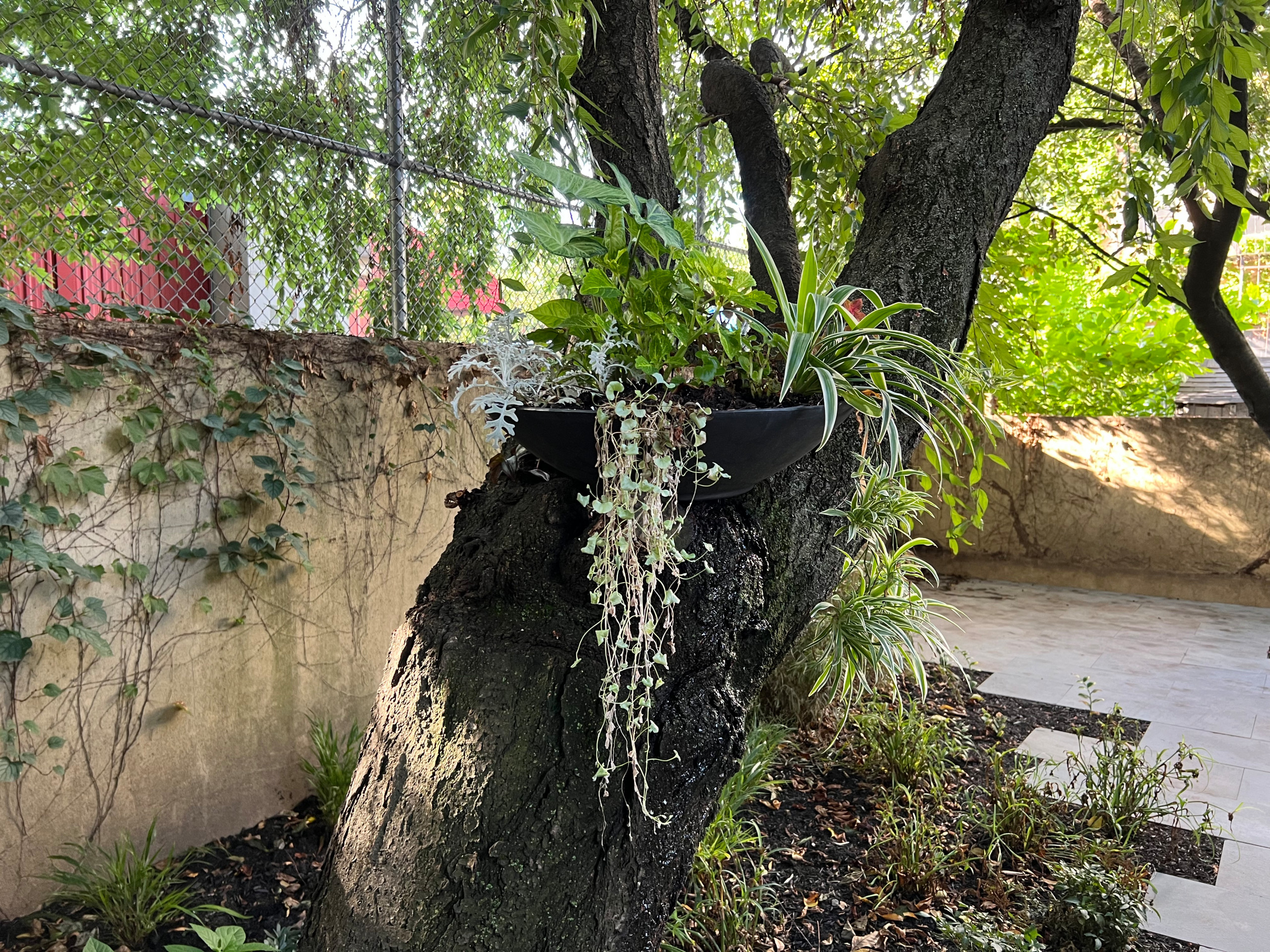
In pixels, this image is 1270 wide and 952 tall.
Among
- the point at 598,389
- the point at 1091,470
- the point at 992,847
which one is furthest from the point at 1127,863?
the point at 1091,470

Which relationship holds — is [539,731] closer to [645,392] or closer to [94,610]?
[645,392]

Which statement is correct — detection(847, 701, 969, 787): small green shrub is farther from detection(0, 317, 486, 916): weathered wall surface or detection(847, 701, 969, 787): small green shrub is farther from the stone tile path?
detection(0, 317, 486, 916): weathered wall surface

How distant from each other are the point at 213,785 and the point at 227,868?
229 millimetres

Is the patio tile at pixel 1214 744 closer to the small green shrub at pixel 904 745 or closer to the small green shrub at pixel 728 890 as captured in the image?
the small green shrub at pixel 904 745

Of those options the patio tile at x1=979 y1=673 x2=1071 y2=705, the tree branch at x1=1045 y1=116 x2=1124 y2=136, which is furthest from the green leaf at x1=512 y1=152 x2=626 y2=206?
the patio tile at x1=979 y1=673 x2=1071 y2=705

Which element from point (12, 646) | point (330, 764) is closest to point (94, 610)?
point (12, 646)

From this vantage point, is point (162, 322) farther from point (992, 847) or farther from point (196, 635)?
point (992, 847)

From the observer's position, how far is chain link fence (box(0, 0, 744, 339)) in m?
1.99

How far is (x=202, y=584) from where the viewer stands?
222cm

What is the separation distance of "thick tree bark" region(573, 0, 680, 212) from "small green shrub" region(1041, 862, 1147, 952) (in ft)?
5.99

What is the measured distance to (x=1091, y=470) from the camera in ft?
18.5

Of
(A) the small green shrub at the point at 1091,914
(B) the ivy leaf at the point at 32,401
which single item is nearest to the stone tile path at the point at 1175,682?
(A) the small green shrub at the point at 1091,914

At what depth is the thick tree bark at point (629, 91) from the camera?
1.62 metres

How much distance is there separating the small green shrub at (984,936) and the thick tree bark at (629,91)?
1.72 m
